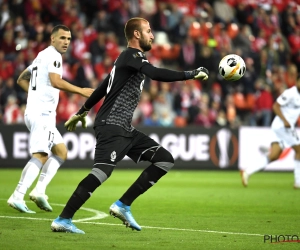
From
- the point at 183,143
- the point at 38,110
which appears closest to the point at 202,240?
the point at 38,110

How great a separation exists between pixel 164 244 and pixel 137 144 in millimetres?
1315

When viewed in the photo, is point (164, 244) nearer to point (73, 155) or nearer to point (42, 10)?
point (73, 155)

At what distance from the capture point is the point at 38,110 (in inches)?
399

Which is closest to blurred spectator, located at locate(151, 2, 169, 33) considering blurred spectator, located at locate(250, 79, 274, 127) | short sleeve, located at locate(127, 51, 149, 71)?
blurred spectator, located at locate(250, 79, 274, 127)

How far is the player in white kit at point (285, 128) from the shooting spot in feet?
50.6

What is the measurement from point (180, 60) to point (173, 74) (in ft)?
51.9

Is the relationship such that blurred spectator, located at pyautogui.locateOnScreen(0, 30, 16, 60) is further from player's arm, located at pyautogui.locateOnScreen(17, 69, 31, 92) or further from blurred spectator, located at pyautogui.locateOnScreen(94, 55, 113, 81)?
player's arm, located at pyautogui.locateOnScreen(17, 69, 31, 92)

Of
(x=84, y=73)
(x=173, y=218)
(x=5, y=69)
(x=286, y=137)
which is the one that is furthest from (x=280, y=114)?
(x=5, y=69)

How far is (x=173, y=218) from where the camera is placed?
9727 millimetres

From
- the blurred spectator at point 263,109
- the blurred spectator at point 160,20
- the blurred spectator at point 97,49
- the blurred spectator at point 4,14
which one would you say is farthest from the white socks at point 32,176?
the blurred spectator at point 160,20

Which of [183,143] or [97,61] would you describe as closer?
[183,143]

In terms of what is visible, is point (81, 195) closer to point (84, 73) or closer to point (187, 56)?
point (84, 73)

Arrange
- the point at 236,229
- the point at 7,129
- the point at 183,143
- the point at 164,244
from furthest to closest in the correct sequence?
the point at 183,143 < the point at 7,129 < the point at 236,229 < the point at 164,244

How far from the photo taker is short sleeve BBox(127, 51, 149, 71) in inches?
304
